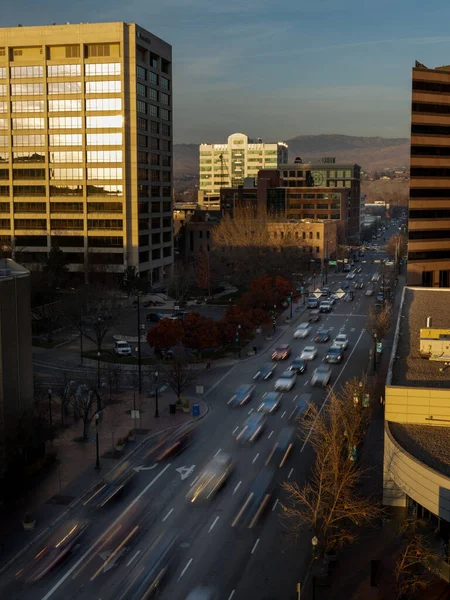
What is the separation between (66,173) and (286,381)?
2520 inches

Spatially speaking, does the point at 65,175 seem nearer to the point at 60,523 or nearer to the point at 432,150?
the point at 432,150

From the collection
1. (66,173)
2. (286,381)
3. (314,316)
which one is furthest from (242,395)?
(66,173)

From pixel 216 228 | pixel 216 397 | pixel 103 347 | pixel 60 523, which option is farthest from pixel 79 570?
pixel 216 228

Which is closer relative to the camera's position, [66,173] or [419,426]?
[419,426]

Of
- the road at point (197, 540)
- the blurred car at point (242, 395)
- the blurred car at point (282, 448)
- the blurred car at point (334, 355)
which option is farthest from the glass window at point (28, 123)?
the blurred car at point (282, 448)

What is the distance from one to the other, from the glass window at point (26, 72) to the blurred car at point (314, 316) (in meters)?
52.8

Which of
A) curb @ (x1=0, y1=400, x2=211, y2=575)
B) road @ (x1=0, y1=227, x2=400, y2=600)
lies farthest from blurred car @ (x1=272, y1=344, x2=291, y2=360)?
road @ (x1=0, y1=227, x2=400, y2=600)

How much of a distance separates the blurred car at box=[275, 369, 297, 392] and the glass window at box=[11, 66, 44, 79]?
6943cm

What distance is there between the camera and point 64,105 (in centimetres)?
10681

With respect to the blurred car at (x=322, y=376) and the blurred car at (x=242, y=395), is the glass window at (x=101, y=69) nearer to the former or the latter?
the blurred car at (x=322, y=376)

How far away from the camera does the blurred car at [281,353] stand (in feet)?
217

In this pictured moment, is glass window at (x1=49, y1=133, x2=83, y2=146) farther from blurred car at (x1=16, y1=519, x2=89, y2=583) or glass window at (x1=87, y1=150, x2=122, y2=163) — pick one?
blurred car at (x1=16, y1=519, x2=89, y2=583)

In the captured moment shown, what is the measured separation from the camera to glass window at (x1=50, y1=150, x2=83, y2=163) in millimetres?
107688

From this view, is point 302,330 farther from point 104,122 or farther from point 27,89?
point 27,89
